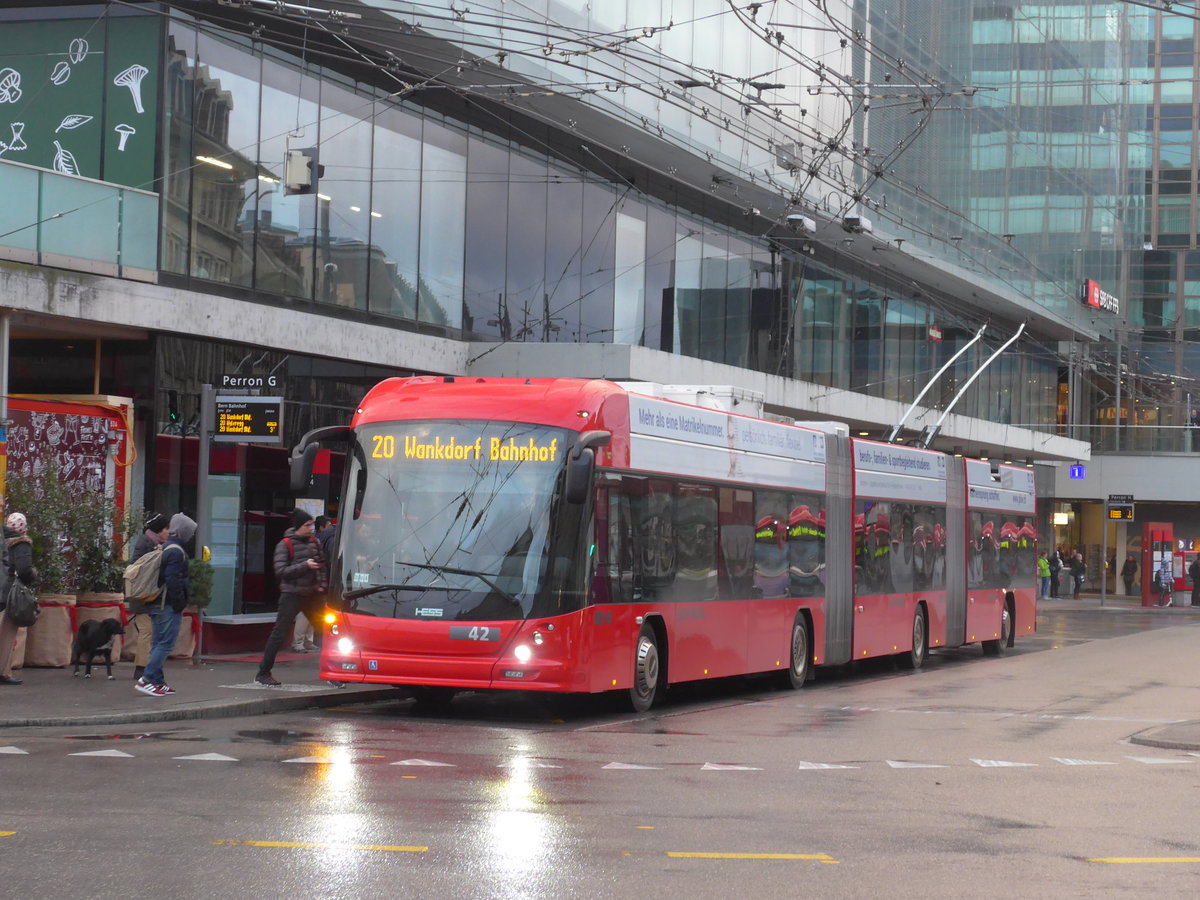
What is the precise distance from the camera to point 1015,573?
1192 inches

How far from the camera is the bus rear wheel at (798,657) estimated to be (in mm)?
20705

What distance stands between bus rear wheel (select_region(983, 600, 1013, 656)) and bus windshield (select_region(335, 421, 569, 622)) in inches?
629

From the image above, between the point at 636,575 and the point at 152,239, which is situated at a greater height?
the point at 152,239

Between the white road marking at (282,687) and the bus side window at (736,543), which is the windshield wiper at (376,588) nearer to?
the white road marking at (282,687)

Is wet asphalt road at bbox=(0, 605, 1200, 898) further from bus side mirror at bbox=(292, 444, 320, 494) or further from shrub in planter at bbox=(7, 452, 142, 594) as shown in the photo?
shrub in planter at bbox=(7, 452, 142, 594)

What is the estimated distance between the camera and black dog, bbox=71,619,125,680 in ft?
56.4

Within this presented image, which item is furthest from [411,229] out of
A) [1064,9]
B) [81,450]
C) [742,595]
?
[1064,9]

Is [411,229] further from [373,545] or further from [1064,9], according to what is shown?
[1064,9]

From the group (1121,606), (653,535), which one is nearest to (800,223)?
(653,535)

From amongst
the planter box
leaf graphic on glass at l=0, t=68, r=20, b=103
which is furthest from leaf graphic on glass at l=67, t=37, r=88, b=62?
the planter box

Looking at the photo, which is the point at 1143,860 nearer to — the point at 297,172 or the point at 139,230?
the point at 139,230

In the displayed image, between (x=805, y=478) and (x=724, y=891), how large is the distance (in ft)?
44.9

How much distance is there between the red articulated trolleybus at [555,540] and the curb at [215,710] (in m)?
0.71

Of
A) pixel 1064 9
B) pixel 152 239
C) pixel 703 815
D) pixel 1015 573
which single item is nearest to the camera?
pixel 703 815
